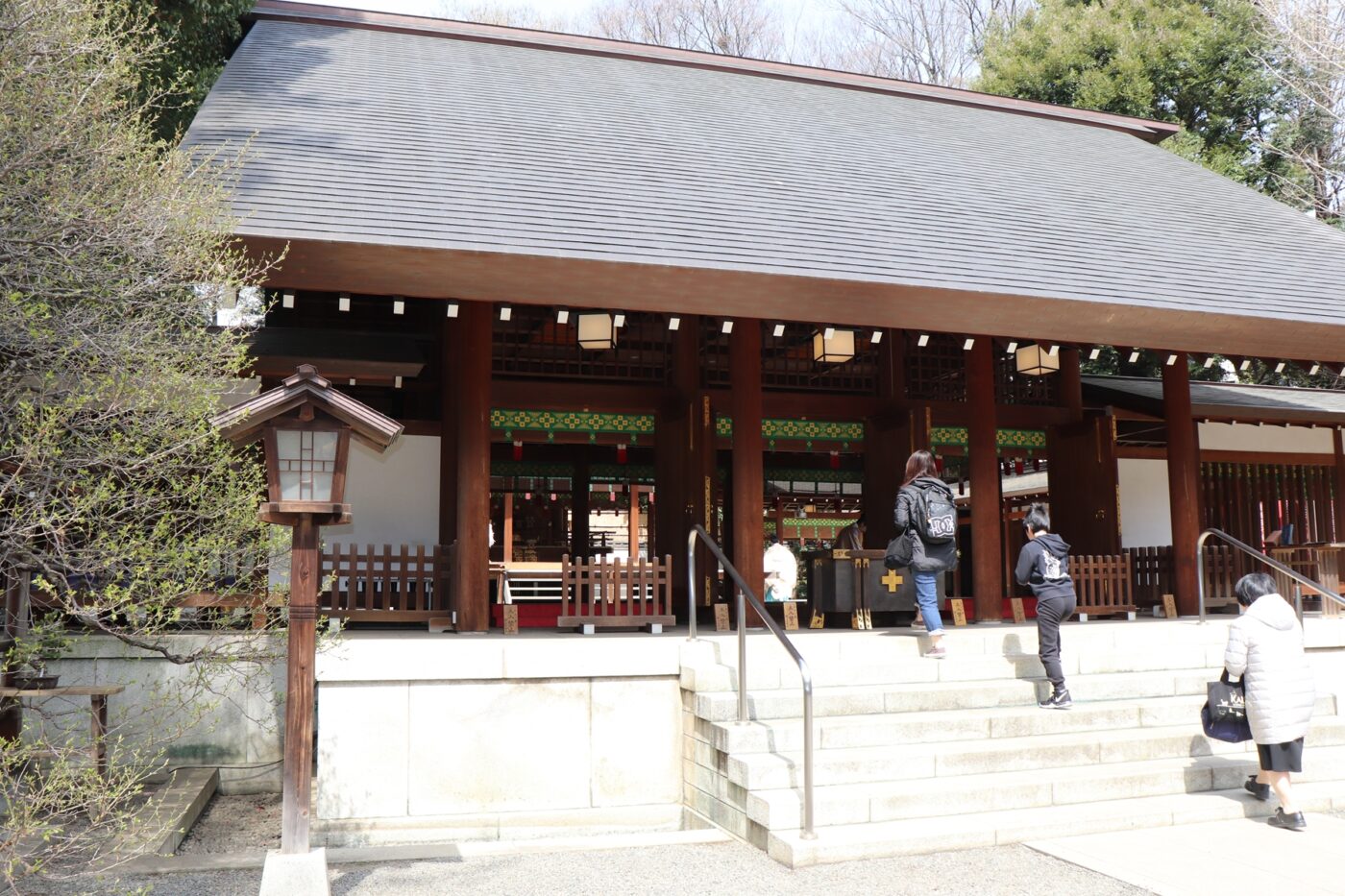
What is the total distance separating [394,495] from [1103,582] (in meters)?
6.80

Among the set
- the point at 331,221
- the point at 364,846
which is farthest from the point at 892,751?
the point at 331,221

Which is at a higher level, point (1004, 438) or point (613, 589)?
point (1004, 438)

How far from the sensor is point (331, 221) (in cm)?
673

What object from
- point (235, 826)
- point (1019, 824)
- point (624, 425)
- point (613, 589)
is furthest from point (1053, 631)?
point (235, 826)

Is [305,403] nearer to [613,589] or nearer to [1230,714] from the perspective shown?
[613,589]

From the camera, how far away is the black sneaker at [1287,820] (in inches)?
221

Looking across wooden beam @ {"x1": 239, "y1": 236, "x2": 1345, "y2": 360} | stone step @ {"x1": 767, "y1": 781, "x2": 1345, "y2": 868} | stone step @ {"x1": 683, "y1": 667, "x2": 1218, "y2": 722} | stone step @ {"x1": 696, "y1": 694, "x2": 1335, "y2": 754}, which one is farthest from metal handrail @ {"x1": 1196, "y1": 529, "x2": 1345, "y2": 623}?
stone step @ {"x1": 767, "y1": 781, "x2": 1345, "y2": 868}

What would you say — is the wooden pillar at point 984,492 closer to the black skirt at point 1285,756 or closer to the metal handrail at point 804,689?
the metal handrail at point 804,689

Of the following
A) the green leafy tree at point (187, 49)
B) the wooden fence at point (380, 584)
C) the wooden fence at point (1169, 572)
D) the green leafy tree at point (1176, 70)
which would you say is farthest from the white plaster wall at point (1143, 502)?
the green leafy tree at point (187, 49)

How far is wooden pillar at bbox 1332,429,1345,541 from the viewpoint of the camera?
13.2 metres

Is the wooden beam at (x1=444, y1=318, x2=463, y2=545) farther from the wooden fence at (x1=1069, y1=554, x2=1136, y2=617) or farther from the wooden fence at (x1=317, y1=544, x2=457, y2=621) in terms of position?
the wooden fence at (x1=1069, y1=554, x2=1136, y2=617)

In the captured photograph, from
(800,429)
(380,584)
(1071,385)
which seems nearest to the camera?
(380,584)

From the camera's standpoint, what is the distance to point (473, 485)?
7859mm

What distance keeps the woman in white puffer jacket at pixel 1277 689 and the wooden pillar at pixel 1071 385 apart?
622cm
